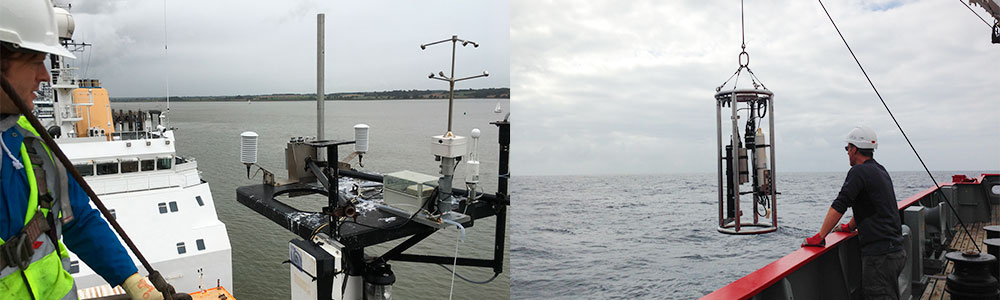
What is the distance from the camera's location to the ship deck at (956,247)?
14.8 feet

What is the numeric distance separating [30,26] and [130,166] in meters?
12.2

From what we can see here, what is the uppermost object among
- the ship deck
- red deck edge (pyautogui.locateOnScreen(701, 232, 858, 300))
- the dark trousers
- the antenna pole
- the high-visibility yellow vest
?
Answer: the antenna pole

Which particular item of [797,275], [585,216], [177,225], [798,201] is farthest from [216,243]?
[798,201]

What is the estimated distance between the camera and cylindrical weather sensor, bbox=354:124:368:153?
4.41m

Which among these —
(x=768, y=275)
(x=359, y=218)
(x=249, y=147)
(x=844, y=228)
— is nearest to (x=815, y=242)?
(x=844, y=228)

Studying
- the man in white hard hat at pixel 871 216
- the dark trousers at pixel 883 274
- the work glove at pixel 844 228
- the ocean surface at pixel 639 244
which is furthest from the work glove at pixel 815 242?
the ocean surface at pixel 639 244

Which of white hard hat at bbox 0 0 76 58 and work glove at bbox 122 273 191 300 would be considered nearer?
white hard hat at bbox 0 0 76 58

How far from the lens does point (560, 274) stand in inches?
1768

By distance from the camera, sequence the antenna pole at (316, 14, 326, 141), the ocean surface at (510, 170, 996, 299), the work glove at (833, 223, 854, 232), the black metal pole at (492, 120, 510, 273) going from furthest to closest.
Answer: the ocean surface at (510, 170, 996, 299), the antenna pole at (316, 14, 326, 141), the black metal pole at (492, 120, 510, 273), the work glove at (833, 223, 854, 232)

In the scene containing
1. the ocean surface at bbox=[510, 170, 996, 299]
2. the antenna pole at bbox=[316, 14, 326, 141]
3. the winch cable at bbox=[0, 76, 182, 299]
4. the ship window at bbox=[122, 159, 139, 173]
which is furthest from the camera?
the ocean surface at bbox=[510, 170, 996, 299]

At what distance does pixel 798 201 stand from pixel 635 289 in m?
45.2

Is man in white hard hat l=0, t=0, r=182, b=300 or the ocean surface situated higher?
man in white hard hat l=0, t=0, r=182, b=300

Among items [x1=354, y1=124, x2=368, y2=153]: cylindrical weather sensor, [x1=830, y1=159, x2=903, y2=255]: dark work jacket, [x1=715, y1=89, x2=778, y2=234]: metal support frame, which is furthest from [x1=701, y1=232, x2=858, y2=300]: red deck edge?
[x1=354, y1=124, x2=368, y2=153]: cylindrical weather sensor

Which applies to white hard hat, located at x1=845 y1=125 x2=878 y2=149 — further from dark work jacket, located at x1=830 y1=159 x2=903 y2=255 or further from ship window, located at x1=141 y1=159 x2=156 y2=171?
ship window, located at x1=141 y1=159 x2=156 y2=171
